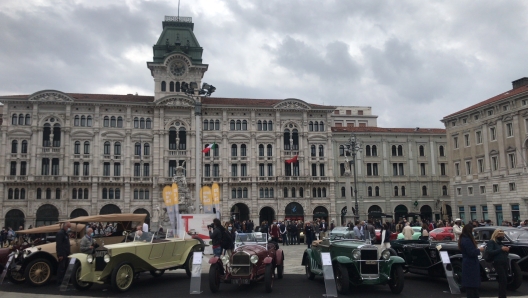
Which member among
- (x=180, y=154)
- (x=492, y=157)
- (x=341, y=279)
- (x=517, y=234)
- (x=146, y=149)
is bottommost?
(x=341, y=279)

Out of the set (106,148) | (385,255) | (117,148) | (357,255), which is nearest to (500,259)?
(385,255)

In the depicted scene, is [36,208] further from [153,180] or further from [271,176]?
[271,176]

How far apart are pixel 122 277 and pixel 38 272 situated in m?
3.32

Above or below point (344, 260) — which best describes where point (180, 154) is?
above

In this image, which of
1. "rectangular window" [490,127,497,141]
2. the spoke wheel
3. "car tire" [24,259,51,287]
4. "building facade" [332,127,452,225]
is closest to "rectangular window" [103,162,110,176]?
"building facade" [332,127,452,225]

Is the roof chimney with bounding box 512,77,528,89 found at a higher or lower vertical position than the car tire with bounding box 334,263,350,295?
higher

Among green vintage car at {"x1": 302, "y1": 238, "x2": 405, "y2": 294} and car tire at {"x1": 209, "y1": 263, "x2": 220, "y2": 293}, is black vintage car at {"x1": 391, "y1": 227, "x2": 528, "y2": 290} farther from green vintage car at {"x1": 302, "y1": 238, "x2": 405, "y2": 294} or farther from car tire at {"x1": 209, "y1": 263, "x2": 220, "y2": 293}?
car tire at {"x1": 209, "y1": 263, "x2": 220, "y2": 293}

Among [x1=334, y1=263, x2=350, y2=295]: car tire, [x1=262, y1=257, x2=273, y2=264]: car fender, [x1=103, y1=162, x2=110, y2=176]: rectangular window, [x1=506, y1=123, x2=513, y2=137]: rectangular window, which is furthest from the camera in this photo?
[x1=103, y1=162, x2=110, y2=176]: rectangular window

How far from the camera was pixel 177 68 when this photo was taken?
59.2 meters

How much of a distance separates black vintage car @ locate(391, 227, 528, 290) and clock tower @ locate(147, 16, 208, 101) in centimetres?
4462

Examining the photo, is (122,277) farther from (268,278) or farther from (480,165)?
(480,165)

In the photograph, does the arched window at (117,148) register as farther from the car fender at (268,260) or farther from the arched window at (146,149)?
the car fender at (268,260)

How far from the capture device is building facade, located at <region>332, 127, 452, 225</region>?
2373 inches

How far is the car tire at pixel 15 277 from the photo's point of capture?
14.7 metres
